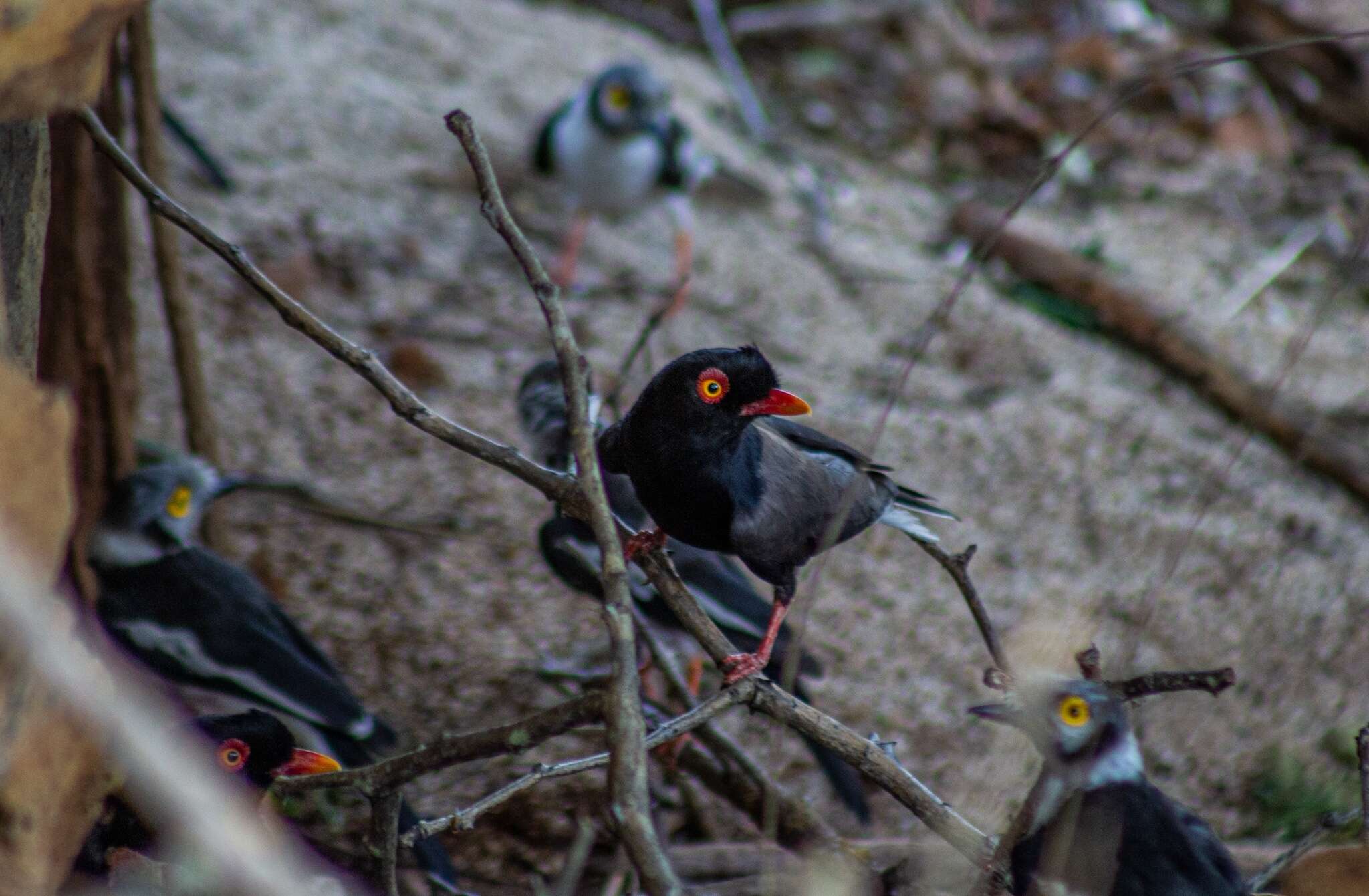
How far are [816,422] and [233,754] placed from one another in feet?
9.13

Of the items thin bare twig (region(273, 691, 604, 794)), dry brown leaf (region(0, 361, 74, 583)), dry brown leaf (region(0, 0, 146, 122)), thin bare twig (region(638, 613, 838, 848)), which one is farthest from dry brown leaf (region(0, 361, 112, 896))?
thin bare twig (region(638, 613, 838, 848))

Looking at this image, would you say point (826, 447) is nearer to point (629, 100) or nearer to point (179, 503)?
point (179, 503)

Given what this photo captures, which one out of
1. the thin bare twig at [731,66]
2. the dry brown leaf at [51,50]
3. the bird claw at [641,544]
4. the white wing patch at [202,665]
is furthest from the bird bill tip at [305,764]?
the thin bare twig at [731,66]

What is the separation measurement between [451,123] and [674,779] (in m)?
1.88

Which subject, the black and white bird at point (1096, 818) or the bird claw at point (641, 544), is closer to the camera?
the black and white bird at point (1096, 818)

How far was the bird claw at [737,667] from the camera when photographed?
2.72m

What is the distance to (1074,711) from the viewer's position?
2.84 meters

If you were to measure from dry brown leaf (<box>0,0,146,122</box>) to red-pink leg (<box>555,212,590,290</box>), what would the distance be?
409cm

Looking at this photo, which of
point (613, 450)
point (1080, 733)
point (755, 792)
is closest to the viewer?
point (1080, 733)

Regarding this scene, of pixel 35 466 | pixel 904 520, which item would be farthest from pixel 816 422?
pixel 35 466

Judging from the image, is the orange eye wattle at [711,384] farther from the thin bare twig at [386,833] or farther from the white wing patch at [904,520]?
the thin bare twig at [386,833]

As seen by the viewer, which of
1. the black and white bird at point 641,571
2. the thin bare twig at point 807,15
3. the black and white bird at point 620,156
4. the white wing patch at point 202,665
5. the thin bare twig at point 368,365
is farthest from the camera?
the thin bare twig at point 807,15

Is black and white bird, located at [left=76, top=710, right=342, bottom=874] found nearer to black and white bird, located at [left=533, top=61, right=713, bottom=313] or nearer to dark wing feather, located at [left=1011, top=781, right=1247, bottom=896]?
dark wing feather, located at [left=1011, top=781, right=1247, bottom=896]

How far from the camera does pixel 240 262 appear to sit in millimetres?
2592
